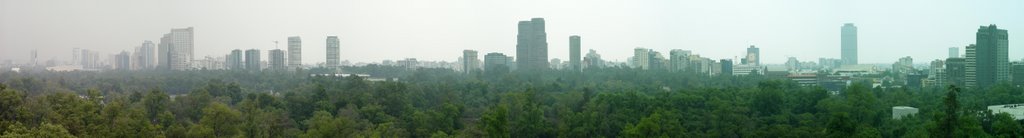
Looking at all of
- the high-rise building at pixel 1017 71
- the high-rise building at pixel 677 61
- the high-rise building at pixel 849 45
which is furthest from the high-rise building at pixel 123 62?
the high-rise building at pixel 849 45

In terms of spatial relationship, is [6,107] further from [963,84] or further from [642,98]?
[963,84]

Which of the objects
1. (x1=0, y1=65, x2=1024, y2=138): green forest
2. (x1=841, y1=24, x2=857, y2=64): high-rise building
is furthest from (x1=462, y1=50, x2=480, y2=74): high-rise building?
(x1=841, y1=24, x2=857, y2=64): high-rise building

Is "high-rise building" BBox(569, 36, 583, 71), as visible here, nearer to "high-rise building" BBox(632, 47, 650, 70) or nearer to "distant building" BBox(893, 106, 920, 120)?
"high-rise building" BBox(632, 47, 650, 70)

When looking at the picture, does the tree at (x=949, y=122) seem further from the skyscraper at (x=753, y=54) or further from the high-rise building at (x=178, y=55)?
the skyscraper at (x=753, y=54)

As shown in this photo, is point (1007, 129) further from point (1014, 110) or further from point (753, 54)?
point (753, 54)

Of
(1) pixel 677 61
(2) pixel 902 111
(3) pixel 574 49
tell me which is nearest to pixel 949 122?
(2) pixel 902 111

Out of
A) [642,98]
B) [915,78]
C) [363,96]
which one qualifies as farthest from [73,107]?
[915,78]
